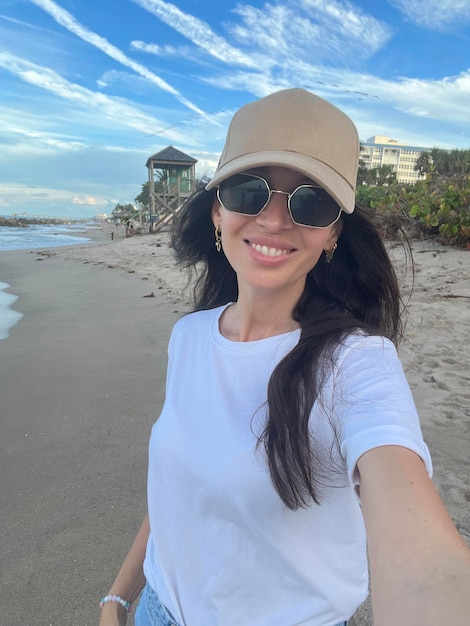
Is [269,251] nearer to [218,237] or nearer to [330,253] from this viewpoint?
[330,253]

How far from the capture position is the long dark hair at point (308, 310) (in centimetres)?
97

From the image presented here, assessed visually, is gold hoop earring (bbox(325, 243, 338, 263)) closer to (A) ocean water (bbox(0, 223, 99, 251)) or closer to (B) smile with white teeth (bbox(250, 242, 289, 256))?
(B) smile with white teeth (bbox(250, 242, 289, 256))

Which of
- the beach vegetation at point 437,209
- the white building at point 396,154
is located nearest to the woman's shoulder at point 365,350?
the beach vegetation at point 437,209

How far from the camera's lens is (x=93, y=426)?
140 inches

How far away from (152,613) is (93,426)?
249cm

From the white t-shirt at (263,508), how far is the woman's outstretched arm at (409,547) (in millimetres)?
44

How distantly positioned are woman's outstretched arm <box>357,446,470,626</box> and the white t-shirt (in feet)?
0.15

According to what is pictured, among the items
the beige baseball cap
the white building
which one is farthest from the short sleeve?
the white building

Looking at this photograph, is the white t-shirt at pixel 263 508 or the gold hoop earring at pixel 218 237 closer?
the white t-shirt at pixel 263 508

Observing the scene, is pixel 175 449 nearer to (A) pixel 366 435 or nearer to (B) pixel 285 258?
(A) pixel 366 435

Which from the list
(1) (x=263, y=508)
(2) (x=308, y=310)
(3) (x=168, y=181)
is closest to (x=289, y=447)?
(1) (x=263, y=508)

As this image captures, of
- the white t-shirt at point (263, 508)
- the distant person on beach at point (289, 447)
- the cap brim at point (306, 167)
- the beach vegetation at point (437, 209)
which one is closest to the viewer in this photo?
the distant person on beach at point (289, 447)

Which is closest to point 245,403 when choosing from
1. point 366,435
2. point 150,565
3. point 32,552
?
point 366,435

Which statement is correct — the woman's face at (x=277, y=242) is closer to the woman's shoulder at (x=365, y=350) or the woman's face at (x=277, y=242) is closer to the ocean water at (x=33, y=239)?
the woman's shoulder at (x=365, y=350)
